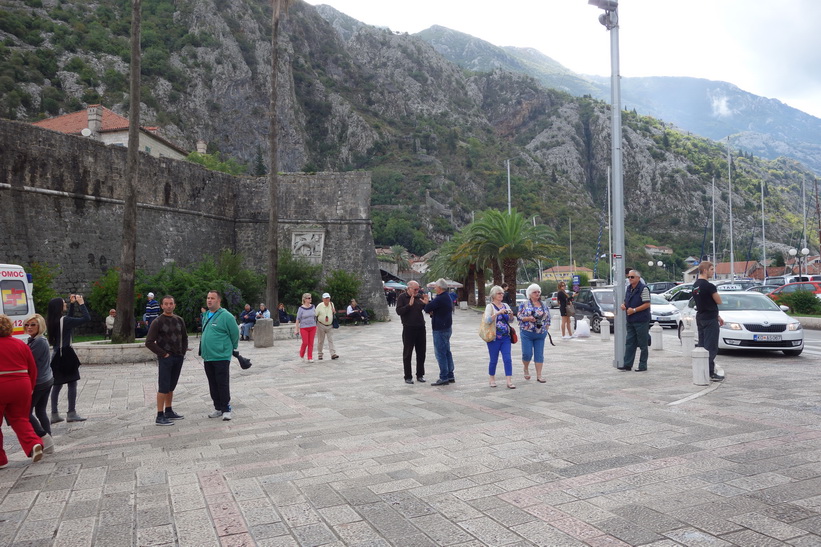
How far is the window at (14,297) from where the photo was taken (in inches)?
436

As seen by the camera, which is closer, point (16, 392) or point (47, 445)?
point (16, 392)

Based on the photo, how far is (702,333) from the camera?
893 cm

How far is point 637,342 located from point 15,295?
11881mm

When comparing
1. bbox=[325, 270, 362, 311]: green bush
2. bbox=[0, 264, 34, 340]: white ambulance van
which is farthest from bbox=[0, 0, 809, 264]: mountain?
bbox=[0, 264, 34, 340]: white ambulance van

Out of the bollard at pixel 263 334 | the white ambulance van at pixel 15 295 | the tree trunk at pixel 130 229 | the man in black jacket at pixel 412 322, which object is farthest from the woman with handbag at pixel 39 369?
the bollard at pixel 263 334

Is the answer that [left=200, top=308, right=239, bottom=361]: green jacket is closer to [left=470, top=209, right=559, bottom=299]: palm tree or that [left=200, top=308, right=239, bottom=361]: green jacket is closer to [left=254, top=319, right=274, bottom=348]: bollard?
[left=254, top=319, right=274, bottom=348]: bollard

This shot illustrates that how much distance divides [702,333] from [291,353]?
9377mm

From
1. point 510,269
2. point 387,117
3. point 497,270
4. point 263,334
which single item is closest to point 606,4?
point 263,334

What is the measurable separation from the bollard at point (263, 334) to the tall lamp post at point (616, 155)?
9451 millimetres

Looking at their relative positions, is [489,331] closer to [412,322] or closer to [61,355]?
[412,322]

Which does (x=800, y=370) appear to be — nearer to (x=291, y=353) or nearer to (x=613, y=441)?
(x=613, y=441)

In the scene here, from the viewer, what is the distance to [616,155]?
10875 millimetres

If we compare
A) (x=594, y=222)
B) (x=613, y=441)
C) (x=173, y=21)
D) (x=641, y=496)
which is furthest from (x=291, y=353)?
(x=594, y=222)

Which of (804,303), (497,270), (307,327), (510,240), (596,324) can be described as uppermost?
(510,240)
